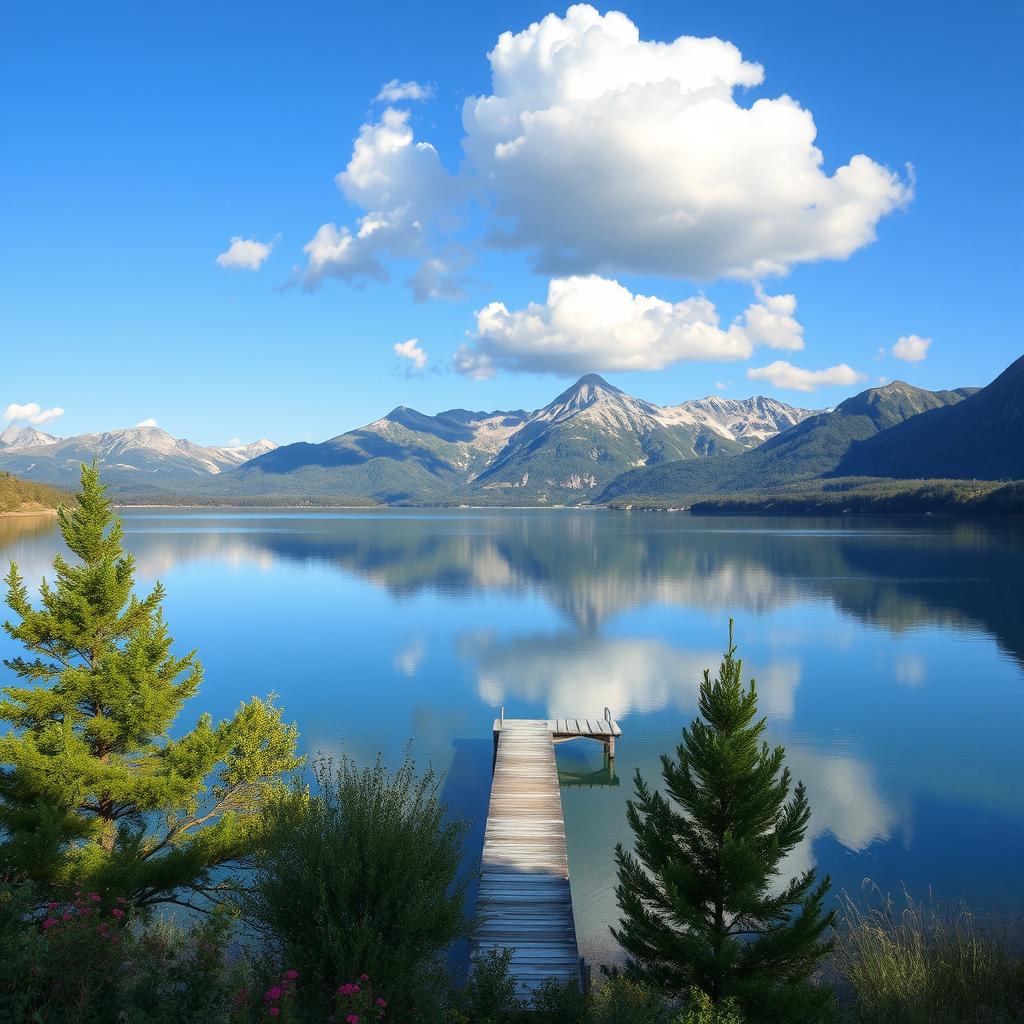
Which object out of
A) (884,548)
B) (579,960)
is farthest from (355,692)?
(884,548)

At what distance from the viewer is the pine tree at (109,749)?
1794cm

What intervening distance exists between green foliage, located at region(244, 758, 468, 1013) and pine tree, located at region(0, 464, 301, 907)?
5313mm

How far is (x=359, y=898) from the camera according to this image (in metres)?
13.2

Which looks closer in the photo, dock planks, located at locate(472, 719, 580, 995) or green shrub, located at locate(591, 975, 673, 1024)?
green shrub, located at locate(591, 975, 673, 1024)

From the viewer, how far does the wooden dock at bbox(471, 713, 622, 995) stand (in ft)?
55.0

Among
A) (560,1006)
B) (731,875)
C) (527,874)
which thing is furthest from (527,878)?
(731,875)

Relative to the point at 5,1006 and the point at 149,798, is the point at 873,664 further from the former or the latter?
the point at 5,1006

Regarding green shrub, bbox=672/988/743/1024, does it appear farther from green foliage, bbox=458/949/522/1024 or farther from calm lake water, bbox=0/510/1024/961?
calm lake water, bbox=0/510/1024/961

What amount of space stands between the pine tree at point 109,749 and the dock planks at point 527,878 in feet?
21.1

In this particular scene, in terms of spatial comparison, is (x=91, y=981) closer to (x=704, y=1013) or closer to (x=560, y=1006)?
(x=560, y=1006)

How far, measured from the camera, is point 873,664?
184 ft

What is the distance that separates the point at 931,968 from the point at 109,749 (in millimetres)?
20733

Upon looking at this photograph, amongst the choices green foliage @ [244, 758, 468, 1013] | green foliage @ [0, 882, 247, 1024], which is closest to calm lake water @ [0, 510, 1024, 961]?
green foliage @ [244, 758, 468, 1013]

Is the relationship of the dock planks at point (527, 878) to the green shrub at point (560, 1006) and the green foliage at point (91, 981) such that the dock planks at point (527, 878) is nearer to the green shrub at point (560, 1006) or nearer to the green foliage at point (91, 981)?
the green shrub at point (560, 1006)
